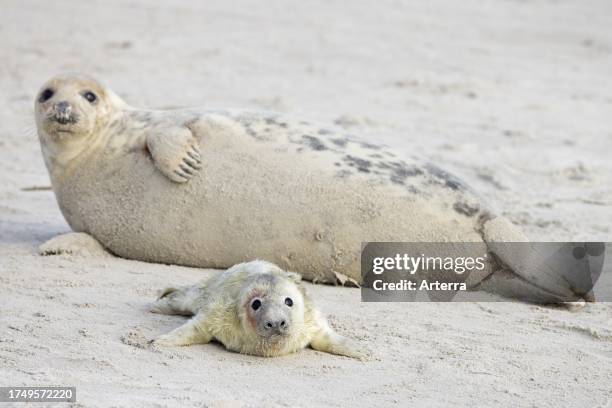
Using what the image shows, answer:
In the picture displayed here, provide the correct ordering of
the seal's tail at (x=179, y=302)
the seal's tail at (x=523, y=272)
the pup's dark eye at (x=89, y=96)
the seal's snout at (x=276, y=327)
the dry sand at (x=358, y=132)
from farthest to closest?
the pup's dark eye at (x=89, y=96)
the seal's tail at (x=523, y=272)
the seal's tail at (x=179, y=302)
the seal's snout at (x=276, y=327)
the dry sand at (x=358, y=132)

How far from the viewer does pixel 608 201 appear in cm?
711

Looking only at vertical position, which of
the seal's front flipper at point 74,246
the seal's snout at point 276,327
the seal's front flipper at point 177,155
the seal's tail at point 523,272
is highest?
the seal's front flipper at point 177,155

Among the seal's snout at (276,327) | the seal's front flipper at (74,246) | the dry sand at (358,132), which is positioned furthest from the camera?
the seal's front flipper at (74,246)

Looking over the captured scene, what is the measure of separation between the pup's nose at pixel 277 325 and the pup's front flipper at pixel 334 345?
225mm

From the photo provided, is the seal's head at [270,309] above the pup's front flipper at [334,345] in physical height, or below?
above

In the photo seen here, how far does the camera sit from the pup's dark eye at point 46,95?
609 centimetres

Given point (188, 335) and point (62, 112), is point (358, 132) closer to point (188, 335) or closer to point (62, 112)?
point (62, 112)

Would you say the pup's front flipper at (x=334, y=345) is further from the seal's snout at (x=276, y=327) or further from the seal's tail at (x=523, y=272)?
the seal's tail at (x=523, y=272)

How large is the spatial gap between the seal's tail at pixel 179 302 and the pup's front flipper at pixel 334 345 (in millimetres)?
549

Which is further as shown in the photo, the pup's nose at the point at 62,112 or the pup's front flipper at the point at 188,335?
the pup's nose at the point at 62,112

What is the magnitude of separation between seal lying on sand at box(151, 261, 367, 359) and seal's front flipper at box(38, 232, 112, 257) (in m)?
1.44

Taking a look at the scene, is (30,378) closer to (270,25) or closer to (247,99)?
(247,99)

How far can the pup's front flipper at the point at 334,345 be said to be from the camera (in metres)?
4.35

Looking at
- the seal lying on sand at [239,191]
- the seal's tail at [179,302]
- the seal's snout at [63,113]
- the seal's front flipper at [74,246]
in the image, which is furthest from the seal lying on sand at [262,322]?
the seal's snout at [63,113]
